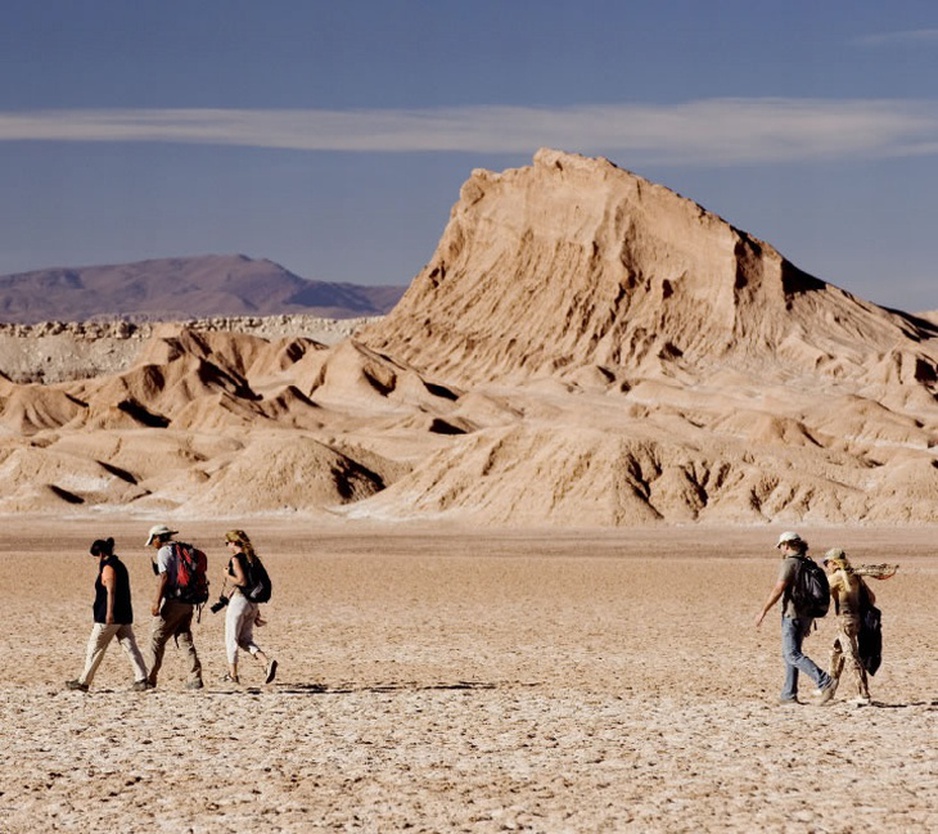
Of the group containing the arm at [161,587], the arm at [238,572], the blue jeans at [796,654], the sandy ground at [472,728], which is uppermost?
the arm at [238,572]

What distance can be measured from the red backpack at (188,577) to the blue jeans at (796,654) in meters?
4.84

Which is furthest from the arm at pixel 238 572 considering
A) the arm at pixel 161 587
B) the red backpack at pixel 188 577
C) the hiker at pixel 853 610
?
the hiker at pixel 853 610

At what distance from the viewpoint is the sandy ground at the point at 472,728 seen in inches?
409

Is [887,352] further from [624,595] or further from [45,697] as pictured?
[45,697]

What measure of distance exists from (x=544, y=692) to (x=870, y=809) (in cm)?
542

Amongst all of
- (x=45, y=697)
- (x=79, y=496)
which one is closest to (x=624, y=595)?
(x=45, y=697)

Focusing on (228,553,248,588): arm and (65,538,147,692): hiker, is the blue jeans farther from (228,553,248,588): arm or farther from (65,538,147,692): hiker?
(65,538,147,692): hiker

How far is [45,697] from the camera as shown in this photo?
14734 millimetres

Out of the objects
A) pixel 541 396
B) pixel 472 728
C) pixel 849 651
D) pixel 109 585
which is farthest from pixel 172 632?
pixel 541 396

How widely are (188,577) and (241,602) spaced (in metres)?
0.57

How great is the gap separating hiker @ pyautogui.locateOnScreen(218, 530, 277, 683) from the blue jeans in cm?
444

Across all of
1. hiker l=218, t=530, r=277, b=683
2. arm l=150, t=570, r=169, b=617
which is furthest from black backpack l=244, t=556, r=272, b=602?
arm l=150, t=570, r=169, b=617

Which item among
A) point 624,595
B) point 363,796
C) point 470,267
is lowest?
point 363,796

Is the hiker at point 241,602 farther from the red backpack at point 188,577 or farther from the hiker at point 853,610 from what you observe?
the hiker at point 853,610
